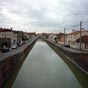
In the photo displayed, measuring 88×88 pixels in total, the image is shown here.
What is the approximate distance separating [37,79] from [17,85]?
3426mm

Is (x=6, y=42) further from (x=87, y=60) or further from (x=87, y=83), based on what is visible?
(x=87, y=83)

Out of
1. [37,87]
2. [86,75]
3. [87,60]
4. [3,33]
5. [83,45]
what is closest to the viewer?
[37,87]

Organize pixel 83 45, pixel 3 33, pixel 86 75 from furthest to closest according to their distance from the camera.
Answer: pixel 3 33 < pixel 83 45 < pixel 86 75

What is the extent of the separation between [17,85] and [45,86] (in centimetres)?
318

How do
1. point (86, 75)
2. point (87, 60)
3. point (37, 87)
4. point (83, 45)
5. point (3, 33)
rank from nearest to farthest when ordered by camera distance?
point (37, 87)
point (86, 75)
point (87, 60)
point (83, 45)
point (3, 33)

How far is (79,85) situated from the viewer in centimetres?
2236

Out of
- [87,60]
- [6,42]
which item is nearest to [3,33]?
[6,42]

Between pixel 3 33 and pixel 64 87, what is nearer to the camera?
pixel 64 87

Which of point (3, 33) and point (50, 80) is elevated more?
point (3, 33)

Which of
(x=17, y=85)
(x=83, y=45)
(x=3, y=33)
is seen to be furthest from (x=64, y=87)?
(x=3, y=33)

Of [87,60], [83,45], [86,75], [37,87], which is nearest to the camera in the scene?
[37,87]

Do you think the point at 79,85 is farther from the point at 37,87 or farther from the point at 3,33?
the point at 3,33

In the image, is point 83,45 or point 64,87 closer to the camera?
point 64,87

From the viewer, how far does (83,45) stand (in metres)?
53.9
